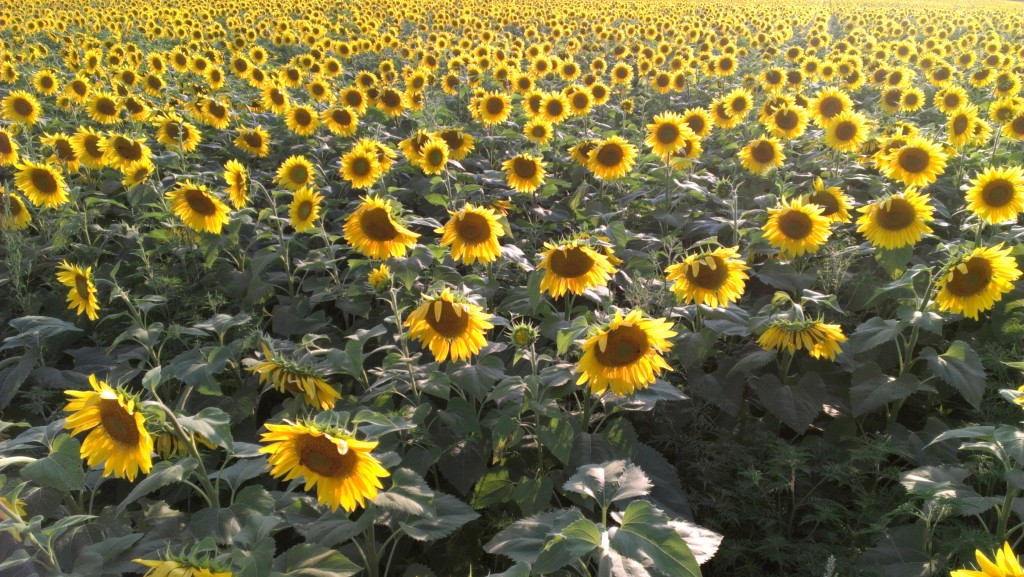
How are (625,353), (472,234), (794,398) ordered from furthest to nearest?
1. (472,234)
2. (794,398)
3. (625,353)

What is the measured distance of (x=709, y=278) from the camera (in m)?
3.25

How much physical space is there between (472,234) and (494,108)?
153 inches

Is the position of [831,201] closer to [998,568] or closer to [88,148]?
[998,568]

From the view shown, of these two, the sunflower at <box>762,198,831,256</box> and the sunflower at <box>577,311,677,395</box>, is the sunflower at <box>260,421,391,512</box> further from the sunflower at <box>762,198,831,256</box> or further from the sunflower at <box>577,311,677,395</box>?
the sunflower at <box>762,198,831,256</box>

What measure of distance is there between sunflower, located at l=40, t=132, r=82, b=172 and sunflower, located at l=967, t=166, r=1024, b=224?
6996 millimetres

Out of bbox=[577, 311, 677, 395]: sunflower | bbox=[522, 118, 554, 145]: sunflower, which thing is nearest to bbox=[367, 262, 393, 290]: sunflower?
bbox=[577, 311, 677, 395]: sunflower

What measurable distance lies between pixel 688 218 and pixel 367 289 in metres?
2.75

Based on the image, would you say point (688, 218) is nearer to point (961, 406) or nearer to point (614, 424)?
point (961, 406)

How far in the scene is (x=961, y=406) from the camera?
3465 millimetres

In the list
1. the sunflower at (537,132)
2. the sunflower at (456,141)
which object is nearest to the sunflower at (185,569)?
the sunflower at (456,141)

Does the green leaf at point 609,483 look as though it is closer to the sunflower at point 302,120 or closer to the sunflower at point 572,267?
the sunflower at point 572,267

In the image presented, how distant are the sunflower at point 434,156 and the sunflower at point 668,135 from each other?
1.81 m

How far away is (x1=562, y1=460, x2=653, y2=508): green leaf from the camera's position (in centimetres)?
192

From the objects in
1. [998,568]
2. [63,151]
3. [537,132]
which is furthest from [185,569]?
[537,132]
